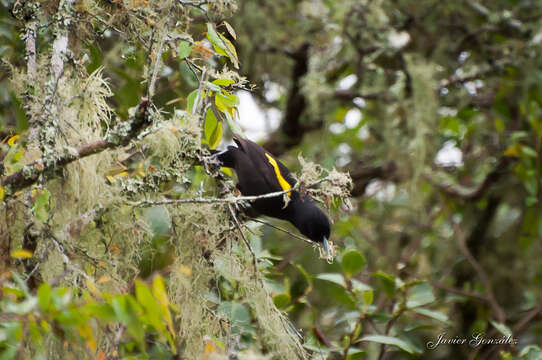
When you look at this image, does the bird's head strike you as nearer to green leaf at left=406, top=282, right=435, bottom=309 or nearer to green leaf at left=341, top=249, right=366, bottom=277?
green leaf at left=341, top=249, right=366, bottom=277

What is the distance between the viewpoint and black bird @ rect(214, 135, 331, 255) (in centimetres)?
252

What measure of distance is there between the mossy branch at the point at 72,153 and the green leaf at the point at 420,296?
1.77 m

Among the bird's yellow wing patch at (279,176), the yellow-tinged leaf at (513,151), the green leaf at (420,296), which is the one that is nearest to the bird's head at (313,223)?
the bird's yellow wing patch at (279,176)

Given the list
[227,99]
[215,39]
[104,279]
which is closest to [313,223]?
[227,99]

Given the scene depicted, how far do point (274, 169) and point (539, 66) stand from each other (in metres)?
2.97

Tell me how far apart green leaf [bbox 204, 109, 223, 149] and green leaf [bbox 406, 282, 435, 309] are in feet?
4.40

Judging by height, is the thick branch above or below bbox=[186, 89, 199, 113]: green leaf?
below

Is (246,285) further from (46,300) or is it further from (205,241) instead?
(46,300)

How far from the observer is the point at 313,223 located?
2.51 m

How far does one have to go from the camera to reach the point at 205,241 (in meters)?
1.81

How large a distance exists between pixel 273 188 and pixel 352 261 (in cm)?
57

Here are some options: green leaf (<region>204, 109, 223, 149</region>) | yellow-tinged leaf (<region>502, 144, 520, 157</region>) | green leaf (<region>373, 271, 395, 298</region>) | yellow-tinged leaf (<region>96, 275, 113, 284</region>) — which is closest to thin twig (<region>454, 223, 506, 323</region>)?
yellow-tinged leaf (<region>502, 144, 520, 157</region>)

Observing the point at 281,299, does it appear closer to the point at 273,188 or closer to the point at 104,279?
the point at 273,188

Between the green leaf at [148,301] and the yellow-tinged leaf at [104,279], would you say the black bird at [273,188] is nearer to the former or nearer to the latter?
the yellow-tinged leaf at [104,279]
